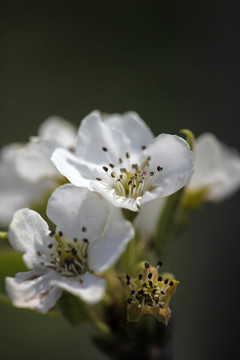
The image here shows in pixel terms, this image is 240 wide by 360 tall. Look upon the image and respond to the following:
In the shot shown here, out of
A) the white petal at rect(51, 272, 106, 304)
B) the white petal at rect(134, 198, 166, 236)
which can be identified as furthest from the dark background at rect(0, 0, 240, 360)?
the white petal at rect(51, 272, 106, 304)

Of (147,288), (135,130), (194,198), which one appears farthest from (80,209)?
(194,198)

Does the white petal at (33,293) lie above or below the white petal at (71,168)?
below

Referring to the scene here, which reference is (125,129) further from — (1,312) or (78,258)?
(1,312)

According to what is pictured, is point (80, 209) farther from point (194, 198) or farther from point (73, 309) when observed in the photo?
point (194, 198)

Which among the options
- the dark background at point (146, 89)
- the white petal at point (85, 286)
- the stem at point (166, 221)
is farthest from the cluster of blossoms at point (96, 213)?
the dark background at point (146, 89)

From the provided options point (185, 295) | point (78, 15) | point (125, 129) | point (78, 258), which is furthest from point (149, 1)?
point (78, 258)

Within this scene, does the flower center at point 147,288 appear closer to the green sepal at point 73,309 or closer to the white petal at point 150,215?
the green sepal at point 73,309

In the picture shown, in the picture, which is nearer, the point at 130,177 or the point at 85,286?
the point at 85,286
